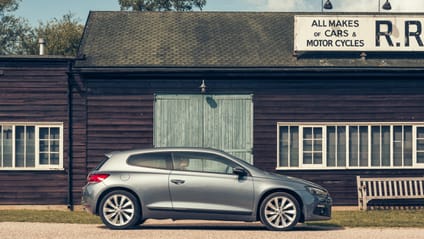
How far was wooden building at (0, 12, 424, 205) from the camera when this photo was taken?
2305 cm

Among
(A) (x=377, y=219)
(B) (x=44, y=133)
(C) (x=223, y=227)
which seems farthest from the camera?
(B) (x=44, y=133)

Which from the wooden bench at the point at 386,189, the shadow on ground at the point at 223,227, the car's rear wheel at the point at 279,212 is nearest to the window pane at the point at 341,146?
the wooden bench at the point at 386,189

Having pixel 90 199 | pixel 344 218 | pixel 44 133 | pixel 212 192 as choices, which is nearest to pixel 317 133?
pixel 344 218

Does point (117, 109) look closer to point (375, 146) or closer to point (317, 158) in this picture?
point (317, 158)

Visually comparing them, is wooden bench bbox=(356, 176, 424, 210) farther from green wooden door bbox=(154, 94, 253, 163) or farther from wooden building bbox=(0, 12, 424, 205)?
green wooden door bbox=(154, 94, 253, 163)

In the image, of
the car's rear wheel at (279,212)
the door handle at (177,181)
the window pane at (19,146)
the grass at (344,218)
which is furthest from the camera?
the window pane at (19,146)

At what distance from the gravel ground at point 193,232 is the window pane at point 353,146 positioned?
21.7ft

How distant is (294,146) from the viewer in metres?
23.3

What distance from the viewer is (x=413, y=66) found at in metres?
23.4

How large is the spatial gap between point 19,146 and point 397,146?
9508mm

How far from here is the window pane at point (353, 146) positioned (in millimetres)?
23438

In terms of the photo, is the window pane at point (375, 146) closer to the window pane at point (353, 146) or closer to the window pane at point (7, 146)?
the window pane at point (353, 146)

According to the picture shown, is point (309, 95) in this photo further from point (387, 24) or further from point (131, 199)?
point (131, 199)

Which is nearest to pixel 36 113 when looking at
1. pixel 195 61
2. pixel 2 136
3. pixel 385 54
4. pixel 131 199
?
pixel 2 136
